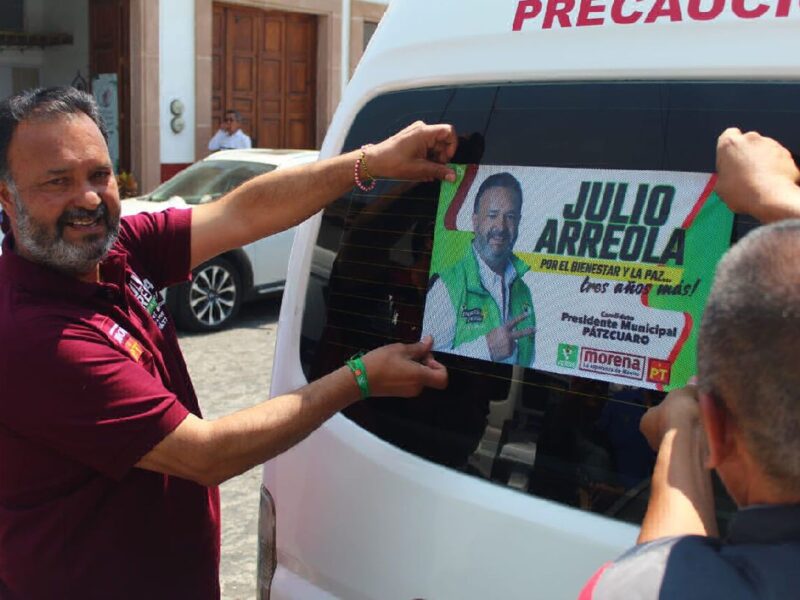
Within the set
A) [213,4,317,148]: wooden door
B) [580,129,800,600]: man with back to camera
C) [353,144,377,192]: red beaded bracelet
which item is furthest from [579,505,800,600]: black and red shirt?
[213,4,317,148]: wooden door

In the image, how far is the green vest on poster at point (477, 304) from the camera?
64.5 inches

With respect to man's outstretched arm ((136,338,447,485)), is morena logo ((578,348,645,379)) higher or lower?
higher

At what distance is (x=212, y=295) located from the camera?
313 inches

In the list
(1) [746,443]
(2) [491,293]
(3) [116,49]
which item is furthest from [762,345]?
(3) [116,49]

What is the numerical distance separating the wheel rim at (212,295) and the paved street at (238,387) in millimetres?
167

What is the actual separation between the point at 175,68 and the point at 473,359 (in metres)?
13.3

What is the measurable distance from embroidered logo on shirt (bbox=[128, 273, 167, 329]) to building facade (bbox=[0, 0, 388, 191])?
1224cm

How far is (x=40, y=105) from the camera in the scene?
1915 mm

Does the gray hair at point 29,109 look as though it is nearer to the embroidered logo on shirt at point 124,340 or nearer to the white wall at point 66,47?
the embroidered logo on shirt at point 124,340

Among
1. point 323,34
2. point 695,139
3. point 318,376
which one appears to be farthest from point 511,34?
point 323,34

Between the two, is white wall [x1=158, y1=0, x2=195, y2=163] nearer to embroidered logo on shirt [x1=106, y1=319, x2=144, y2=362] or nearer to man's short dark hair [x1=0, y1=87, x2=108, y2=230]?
man's short dark hair [x1=0, y1=87, x2=108, y2=230]

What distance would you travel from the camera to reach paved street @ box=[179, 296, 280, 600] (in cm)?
400

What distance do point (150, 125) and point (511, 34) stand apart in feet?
42.4

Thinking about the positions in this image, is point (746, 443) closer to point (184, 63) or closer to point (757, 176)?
point (757, 176)
